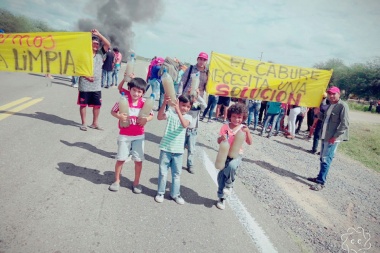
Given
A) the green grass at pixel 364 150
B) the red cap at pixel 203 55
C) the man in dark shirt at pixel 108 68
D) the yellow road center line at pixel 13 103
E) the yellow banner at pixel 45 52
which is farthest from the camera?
the man in dark shirt at pixel 108 68

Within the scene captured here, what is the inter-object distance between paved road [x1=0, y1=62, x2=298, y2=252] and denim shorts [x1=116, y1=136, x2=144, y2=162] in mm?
515

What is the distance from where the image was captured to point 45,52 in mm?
5684

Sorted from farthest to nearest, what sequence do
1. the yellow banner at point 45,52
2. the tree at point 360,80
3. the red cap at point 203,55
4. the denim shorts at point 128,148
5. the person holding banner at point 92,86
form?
1. the tree at point 360,80
2. the person holding banner at point 92,86
3. the yellow banner at point 45,52
4. the red cap at point 203,55
5. the denim shorts at point 128,148

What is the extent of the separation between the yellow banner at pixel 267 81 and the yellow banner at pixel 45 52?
3170mm

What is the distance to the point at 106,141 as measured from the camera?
5375mm

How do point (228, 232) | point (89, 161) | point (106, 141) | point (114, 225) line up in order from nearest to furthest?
1. point (114, 225)
2. point (228, 232)
3. point (89, 161)
4. point (106, 141)

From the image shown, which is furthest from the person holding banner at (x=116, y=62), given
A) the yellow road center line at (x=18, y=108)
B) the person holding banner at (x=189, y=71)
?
the person holding banner at (x=189, y=71)

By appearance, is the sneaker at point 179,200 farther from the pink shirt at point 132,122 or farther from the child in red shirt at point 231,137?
the pink shirt at point 132,122

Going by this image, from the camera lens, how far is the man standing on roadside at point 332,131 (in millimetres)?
4879

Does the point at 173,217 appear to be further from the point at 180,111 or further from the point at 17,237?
the point at 17,237

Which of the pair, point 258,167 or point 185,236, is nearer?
point 185,236

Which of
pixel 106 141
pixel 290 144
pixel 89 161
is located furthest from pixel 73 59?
pixel 290 144

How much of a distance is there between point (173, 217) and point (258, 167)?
302 centimetres

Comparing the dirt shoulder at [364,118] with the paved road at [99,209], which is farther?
the dirt shoulder at [364,118]
